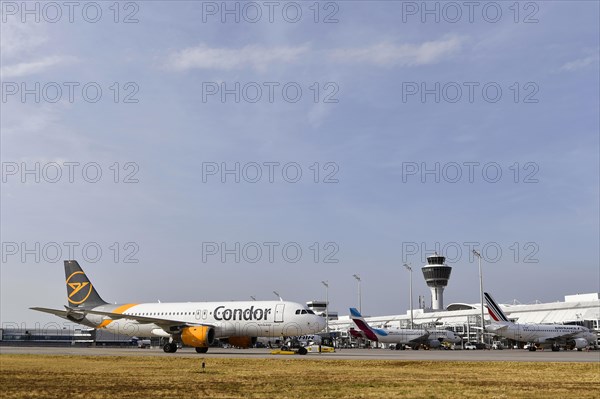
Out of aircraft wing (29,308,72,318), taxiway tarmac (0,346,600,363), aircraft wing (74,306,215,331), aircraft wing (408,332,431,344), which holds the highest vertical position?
aircraft wing (29,308,72,318)

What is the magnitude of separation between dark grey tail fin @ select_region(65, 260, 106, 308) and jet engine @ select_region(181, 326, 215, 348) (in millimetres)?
17462

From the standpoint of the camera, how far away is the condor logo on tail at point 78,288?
71875 millimetres

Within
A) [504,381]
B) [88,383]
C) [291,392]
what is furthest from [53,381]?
[504,381]

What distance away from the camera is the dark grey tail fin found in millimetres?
71688

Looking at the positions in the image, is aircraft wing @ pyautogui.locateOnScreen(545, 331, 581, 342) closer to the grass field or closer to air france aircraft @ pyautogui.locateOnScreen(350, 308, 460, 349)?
air france aircraft @ pyautogui.locateOnScreen(350, 308, 460, 349)

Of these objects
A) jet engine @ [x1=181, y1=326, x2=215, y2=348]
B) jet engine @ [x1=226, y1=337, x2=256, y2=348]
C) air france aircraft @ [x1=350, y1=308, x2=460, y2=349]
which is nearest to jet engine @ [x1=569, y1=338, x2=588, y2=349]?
air france aircraft @ [x1=350, y1=308, x2=460, y2=349]

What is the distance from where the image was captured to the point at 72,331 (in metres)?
166

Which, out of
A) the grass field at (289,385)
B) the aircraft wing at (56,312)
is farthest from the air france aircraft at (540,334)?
the grass field at (289,385)

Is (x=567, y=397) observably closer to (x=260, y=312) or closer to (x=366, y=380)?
(x=366, y=380)

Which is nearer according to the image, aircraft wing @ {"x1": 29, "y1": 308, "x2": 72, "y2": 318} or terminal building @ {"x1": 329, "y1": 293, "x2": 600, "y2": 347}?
aircraft wing @ {"x1": 29, "y1": 308, "x2": 72, "y2": 318}

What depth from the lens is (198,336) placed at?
191ft

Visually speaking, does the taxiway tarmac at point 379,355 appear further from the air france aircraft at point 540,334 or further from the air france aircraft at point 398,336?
the air france aircraft at point 398,336

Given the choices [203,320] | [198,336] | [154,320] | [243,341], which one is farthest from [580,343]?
[154,320]

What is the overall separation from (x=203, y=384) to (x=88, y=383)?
427 cm
